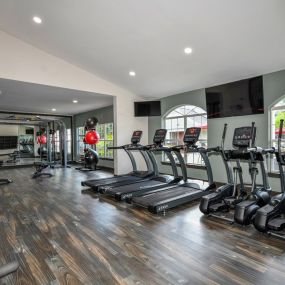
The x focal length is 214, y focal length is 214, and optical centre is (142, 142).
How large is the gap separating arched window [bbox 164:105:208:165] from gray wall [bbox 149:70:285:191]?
0.19 meters

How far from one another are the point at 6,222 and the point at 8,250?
0.98 metres

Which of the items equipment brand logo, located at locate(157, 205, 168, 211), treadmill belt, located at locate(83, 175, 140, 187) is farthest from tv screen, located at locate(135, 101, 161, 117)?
equipment brand logo, located at locate(157, 205, 168, 211)

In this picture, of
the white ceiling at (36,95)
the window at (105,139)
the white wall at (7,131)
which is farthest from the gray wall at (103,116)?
the white wall at (7,131)

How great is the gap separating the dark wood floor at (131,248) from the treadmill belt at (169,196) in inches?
8.7

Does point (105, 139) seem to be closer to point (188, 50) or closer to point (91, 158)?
point (91, 158)

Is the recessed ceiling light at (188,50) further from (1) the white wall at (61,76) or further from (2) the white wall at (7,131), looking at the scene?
(2) the white wall at (7,131)

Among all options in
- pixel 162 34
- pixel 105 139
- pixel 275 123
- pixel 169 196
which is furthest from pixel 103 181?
pixel 105 139

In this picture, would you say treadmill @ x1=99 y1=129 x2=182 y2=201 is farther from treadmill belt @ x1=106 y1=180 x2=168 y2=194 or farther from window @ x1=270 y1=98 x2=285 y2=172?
window @ x1=270 y1=98 x2=285 y2=172

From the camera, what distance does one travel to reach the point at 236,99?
16.8 feet

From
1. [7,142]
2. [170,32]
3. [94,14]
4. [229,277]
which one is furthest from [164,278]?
[7,142]

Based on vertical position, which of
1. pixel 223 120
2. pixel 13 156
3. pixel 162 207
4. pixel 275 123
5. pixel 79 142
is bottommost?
pixel 162 207

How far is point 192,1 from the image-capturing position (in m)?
3.24

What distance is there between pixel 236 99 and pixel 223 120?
71cm

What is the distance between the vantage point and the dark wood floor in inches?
75.4
